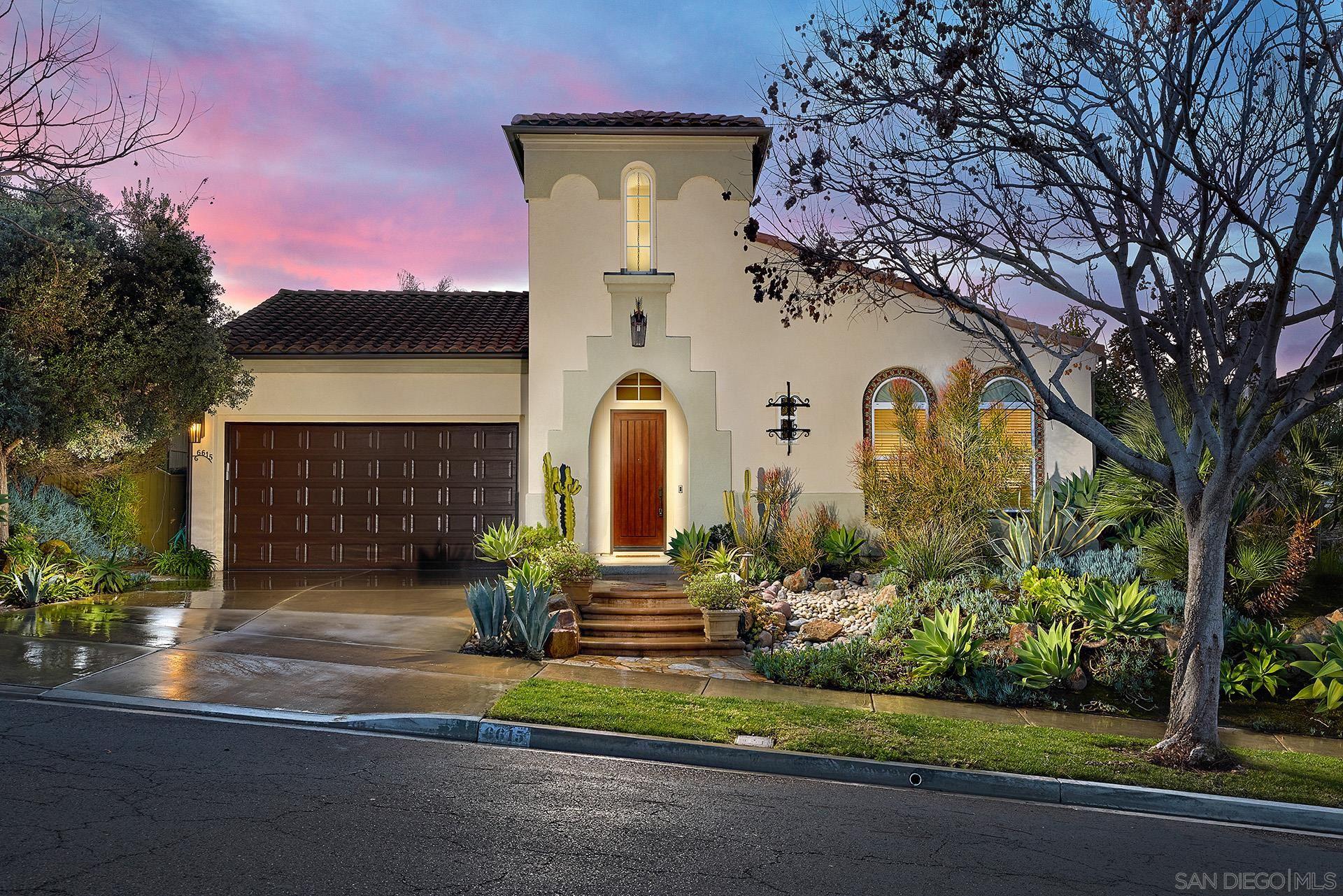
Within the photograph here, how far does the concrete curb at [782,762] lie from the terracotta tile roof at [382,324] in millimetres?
9790

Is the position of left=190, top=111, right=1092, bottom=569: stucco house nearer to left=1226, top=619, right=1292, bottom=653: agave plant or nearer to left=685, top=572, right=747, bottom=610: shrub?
left=685, top=572, right=747, bottom=610: shrub

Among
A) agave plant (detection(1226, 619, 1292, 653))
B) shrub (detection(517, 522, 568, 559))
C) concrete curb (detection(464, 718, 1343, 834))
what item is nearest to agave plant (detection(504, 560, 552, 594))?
shrub (detection(517, 522, 568, 559))

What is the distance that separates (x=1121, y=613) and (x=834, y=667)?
3.01 metres

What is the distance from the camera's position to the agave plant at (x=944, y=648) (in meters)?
9.70

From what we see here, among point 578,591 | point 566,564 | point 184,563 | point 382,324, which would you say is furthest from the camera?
point 382,324

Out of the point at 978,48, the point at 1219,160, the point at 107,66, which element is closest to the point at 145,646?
the point at 107,66

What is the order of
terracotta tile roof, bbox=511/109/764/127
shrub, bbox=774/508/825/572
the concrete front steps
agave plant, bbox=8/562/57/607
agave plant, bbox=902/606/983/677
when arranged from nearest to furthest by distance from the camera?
agave plant, bbox=902/606/983/677
the concrete front steps
agave plant, bbox=8/562/57/607
shrub, bbox=774/508/825/572
terracotta tile roof, bbox=511/109/764/127

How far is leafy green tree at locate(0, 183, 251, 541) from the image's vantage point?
466 inches

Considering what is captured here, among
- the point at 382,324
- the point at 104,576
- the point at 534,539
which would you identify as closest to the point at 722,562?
the point at 534,539

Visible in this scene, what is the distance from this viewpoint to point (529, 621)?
1053 cm

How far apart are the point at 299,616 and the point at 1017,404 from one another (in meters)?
10.8

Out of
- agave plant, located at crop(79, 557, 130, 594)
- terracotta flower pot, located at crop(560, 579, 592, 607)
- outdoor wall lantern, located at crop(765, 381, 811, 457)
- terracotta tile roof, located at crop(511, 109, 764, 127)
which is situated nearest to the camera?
terracotta flower pot, located at crop(560, 579, 592, 607)

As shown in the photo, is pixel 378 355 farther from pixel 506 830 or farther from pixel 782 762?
pixel 506 830

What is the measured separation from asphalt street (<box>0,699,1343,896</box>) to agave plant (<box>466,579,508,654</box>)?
3388 millimetres
